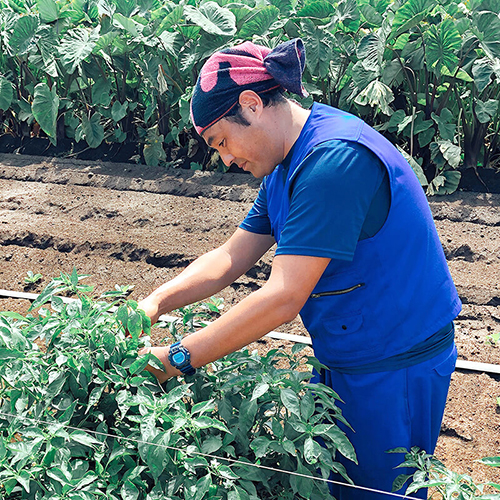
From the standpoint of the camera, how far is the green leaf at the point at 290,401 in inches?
49.3

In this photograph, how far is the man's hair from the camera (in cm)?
139

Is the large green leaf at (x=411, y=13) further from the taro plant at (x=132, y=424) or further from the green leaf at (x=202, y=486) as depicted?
the green leaf at (x=202, y=486)

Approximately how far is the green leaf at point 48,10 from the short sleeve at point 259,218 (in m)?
4.45

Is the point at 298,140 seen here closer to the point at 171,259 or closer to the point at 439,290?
the point at 439,290

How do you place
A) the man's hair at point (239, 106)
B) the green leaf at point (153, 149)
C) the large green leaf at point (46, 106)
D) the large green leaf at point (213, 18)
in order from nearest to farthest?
the man's hair at point (239, 106) < the large green leaf at point (213, 18) < the green leaf at point (153, 149) < the large green leaf at point (46, 106)

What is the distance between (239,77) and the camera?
1376mm

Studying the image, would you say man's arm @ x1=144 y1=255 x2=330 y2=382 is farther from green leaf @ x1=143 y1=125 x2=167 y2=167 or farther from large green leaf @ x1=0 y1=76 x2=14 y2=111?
large green leaf @ x1=0 y1=76 x2=14 y2=111

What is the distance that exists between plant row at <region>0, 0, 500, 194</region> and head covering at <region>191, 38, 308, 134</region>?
10.5 feet

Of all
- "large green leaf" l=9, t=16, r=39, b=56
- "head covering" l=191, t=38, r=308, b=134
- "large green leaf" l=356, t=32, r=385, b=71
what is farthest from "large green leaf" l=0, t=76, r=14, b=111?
"head covering" l=191, t=38, r=308, b=134

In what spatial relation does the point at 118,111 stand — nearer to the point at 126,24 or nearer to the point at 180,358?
the point at 126,24

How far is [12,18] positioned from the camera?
5.74 m

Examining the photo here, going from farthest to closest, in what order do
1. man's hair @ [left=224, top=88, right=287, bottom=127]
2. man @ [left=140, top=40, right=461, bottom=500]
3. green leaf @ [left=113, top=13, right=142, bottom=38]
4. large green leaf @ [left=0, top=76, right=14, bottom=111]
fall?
1. large green leaf @ [left=0, top=76, right=14, bottom=111]
2. green leaf @ [left=113, top=13, right=142, bottom=38]
3. man's hair @ [left=224, top=88, right=287, bottom=127]
4. man @ [left=140, top=40, right=461, bottom=500]

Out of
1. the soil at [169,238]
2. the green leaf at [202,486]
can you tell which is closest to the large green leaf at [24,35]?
the soil at [169,238]

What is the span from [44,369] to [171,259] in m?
2.40
